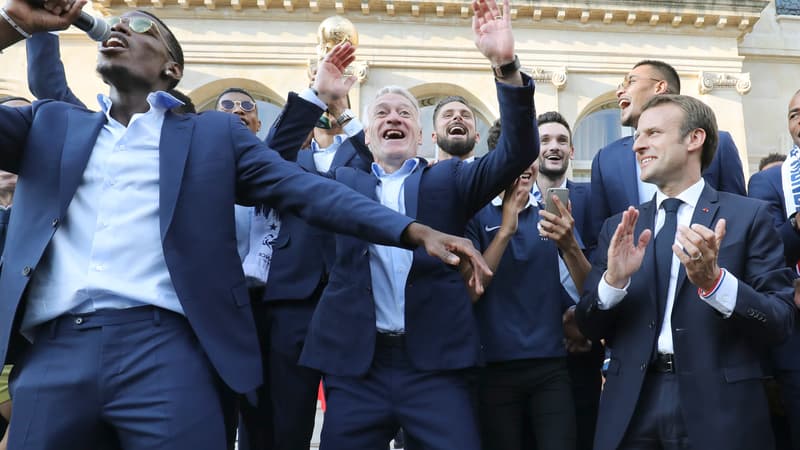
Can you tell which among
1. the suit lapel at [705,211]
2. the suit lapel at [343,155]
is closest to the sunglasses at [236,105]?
the suit lapel at [343,155]

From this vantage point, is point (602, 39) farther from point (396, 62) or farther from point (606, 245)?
point (606, 245)

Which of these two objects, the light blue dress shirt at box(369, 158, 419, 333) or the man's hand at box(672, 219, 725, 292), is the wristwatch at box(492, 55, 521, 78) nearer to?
the light blue dress shirt at box(369, 158, 419, 333)

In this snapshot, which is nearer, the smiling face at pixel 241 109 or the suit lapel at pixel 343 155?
the suit lapel at pixel 343 155

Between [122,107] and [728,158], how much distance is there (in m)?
3.33

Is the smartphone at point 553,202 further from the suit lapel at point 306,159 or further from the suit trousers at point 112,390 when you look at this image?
the suit trousers at point 112,390

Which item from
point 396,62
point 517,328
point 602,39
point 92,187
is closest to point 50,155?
point 92,187

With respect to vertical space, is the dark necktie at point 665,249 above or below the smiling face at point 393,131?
below

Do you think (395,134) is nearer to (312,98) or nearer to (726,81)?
(312,98)

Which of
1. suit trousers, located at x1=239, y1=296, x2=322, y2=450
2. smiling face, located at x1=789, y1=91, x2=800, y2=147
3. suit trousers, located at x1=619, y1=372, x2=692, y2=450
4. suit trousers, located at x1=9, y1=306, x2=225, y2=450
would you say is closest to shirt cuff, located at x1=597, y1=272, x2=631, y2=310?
suit trousers, located at x1=619, y1=372, x2=692, y2=450

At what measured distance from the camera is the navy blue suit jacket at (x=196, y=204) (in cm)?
236

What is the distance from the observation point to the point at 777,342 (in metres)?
3.01

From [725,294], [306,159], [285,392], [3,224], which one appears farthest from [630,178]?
[3,224]

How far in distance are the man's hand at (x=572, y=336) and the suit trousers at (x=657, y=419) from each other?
850 millimetres

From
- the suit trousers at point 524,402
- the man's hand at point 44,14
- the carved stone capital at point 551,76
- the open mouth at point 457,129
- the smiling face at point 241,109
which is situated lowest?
the suit trousers at point 524,402
